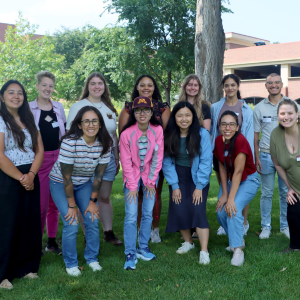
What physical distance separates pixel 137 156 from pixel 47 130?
128cm

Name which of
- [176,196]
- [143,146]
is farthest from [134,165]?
[176,196]

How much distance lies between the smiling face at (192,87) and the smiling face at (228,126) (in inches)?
32.5

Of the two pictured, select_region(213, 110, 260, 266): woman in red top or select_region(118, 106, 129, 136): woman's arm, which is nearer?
select_region(213, 110, 260, 266): woman in red top

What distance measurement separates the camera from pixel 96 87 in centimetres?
480

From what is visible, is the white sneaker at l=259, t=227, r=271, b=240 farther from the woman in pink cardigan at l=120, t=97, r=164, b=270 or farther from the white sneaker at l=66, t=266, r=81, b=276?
the white sneaker at l=66, t=266, r=81, b=276

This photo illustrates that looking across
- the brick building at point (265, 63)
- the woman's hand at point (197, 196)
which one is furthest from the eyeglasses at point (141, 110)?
the brick building at point (265, 63)

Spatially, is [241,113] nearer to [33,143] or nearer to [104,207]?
[104,207]

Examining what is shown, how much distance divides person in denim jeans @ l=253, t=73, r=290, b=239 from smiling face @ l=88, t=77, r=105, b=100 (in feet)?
7.90

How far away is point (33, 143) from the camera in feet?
12.9

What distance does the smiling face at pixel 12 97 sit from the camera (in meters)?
3.84

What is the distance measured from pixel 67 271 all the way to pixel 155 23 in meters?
16.9

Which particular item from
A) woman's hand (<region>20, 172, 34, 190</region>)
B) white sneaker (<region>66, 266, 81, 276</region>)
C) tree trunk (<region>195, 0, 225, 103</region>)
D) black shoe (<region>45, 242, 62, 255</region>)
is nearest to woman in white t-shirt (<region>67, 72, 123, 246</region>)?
black shoe (<region>45, 242, 62, 255</region>)

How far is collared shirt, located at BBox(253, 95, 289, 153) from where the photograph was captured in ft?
17.0

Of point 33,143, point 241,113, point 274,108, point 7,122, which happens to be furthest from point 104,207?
point 274,108
